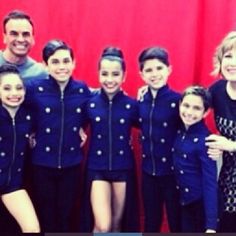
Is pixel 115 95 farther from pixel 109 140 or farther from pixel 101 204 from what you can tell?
pixel 101 204

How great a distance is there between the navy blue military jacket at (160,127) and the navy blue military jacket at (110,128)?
0.07 metres

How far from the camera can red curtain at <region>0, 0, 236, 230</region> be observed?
A: 2.46 metres

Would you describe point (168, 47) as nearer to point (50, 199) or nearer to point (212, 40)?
point (212, 40)

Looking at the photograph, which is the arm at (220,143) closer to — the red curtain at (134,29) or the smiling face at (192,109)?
the smiling face at (192,109)

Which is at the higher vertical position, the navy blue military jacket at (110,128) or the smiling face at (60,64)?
the smiling face at (60,64)

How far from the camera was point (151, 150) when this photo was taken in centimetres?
216

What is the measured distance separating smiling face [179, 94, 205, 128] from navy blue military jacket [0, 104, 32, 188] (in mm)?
631

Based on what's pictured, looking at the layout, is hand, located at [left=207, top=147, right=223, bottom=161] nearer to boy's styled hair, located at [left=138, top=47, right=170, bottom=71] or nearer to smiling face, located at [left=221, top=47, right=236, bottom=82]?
smiling face, located at [left=221, top=47, right=236, bottom=82]

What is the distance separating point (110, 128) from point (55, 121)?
0.23 m

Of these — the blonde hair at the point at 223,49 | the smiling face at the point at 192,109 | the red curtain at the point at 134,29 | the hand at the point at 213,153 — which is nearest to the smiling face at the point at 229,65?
the blonde hair at the point at 223,49

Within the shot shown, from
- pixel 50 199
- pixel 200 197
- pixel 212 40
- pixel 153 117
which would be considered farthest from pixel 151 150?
pixel 212 40

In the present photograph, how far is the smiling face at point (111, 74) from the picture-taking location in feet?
7.03

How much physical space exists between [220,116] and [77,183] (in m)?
0.69

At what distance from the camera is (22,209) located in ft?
6.94
